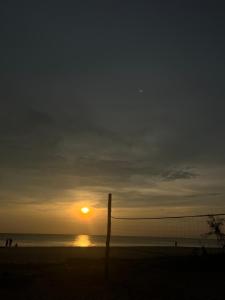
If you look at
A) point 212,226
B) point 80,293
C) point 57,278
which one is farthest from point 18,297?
point 212,226

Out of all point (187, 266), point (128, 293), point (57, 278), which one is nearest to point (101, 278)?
point (57, 278)

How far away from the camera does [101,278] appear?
44.0 feet

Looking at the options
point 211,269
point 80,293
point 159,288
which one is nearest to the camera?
point 80,293

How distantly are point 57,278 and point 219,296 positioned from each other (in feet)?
19.5

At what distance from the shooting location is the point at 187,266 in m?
17.2

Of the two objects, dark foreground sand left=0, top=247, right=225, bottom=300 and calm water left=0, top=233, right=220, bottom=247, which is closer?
dark foreground sand left=0, top=247, right=225, bottom=300

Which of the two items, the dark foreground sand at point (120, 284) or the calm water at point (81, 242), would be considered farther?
the calm water at point (81, 242)

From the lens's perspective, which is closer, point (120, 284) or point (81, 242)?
point (120, 284)

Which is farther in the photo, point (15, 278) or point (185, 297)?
point (15, 278)

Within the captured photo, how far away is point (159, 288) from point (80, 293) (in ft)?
8.79

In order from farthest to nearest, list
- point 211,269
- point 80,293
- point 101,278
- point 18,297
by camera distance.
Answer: point 211,269 < point 101,278 < point 80,293 < point 18,297

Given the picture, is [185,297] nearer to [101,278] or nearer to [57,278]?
[101,278]

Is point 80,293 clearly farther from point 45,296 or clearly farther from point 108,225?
point 108,225

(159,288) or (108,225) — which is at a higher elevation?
(108,225)
